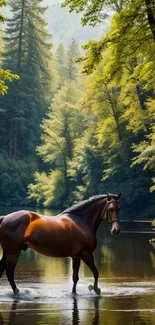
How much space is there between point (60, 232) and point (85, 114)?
41.6 meters

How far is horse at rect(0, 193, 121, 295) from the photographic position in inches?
458

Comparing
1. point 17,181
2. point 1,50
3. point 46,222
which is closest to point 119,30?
point 46,222

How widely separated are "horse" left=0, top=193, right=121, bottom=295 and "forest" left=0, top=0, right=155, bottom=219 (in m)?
5.39

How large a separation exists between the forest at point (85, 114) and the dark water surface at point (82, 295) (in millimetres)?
5533

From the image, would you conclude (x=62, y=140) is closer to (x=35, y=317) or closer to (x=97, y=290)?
(x=97, y=290)

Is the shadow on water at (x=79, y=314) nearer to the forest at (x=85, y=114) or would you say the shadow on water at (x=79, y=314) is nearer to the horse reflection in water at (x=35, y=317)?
the horse reflection in water at (x=35, y=317)

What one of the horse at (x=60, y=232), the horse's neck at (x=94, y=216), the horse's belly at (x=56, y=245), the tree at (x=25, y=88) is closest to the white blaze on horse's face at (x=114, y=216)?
the horse at (x=60, y=232)

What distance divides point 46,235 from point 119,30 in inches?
286

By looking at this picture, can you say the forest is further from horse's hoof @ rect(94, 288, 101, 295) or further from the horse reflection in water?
the horse reflection in water

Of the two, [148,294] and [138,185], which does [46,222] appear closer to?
[148,294]

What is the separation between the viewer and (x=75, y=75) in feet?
328

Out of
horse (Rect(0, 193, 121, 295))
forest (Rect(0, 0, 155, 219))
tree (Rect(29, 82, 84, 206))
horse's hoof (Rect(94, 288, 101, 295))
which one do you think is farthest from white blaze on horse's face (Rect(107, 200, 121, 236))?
tree (Rect(29, 82, 84, 206))

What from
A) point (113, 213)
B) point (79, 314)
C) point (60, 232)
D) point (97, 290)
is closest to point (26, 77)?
point (113, 213)

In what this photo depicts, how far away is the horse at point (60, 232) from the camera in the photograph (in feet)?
38.2
